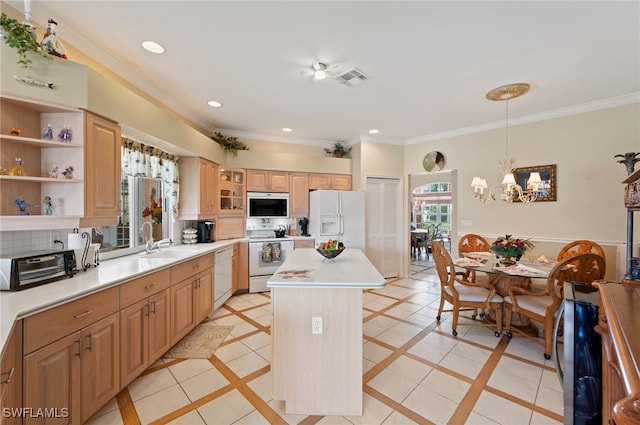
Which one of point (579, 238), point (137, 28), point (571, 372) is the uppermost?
→ point (137, 28)

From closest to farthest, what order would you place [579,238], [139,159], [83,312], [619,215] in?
[83,312] < [139,159] < [619,215] < [579,238]

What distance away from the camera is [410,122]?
416 centimetres

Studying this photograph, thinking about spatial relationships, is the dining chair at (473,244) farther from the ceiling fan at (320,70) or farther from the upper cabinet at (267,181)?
the ceiling fan at (320,70)

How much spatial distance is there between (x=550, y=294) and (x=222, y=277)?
383 cm

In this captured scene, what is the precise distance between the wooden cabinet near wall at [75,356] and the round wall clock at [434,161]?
4920 mm

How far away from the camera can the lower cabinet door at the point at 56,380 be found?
1291 millimetres

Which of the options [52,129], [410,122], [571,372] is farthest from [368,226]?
[52,129]

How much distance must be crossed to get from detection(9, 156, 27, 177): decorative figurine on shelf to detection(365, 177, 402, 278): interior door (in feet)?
14.4

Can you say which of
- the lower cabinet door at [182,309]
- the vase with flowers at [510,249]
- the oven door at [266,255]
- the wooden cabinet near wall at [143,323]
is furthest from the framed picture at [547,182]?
the wooden cabinet near wall at [143,323]

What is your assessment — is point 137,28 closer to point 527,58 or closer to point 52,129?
point 52,129

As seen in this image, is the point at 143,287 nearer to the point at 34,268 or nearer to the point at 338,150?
the point at 34,268

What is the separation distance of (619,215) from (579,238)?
1.54ft

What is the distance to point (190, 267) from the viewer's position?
2.79 m

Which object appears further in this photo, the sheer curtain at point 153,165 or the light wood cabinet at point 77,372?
the sheer curtain at point 153,165
